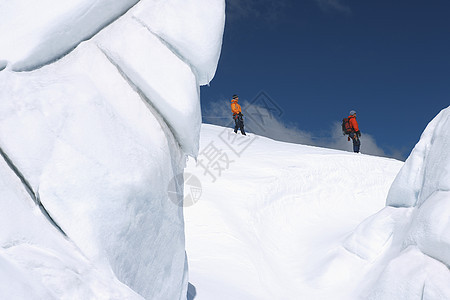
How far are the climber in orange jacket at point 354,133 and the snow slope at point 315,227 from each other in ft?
5.31

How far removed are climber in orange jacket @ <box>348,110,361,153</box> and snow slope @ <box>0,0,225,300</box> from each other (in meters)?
10.7

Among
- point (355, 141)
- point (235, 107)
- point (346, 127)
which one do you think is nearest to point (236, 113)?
point (235, 107)

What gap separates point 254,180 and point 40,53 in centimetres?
764

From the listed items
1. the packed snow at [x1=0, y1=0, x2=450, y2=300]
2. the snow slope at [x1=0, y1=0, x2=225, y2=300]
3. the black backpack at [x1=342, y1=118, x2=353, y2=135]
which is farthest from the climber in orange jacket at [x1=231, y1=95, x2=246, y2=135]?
the snow slope at [x1=0, y1=0, x2=225, y2=300]

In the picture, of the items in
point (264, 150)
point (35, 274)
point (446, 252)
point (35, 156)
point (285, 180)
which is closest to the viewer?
point (35, 274)

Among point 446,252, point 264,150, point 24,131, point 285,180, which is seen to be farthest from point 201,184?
point 24,131

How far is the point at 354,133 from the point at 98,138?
1231 centimetres

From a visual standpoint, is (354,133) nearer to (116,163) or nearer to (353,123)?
(353,123)

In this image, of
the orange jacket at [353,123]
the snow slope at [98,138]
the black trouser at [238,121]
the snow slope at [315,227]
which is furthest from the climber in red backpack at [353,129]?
the snow slope at [98,138]

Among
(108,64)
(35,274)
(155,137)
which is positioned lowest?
(35,274)

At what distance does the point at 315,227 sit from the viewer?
9.98 meters

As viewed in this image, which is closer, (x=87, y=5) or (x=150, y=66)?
(x=87, y=5)

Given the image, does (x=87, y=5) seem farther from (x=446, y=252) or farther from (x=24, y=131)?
(x=446, y=252)

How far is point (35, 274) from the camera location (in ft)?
6.52
